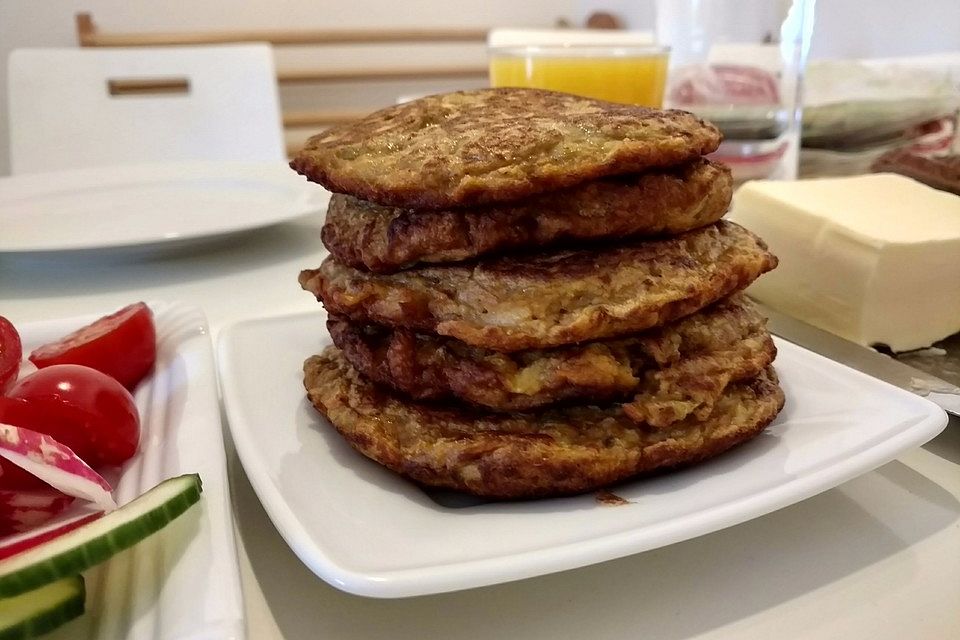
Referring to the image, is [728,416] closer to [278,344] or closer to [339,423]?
[339,423]

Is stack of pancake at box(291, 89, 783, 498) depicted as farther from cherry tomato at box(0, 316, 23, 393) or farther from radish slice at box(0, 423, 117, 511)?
cherry tomato at box(0, 316, 23, 393)

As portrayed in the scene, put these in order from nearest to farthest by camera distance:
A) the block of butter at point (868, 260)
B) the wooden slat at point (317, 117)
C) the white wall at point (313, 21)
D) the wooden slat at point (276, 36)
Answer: the block of butter at point (868, 260)
the wooden slat at point (276, 36)
the white wall at point (313, 21)
the wooden slat at point (317, 117)

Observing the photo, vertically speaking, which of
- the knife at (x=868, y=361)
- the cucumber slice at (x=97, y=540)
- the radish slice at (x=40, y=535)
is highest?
the cucumber slice at (x=97, y=540)

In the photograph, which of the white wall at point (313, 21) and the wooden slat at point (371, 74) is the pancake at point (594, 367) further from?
the white wall at point (313, 21)

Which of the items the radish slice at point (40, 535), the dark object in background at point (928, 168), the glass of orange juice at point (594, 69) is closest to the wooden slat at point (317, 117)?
the glass of orange juice at point (594, 69)

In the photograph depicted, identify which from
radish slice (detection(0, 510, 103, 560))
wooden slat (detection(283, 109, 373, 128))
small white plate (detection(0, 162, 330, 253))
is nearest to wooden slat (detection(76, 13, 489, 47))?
wooden slat (detection(283, 109, 373, 128))

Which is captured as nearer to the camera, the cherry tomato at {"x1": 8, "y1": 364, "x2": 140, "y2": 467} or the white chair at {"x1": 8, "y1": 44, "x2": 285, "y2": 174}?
the cherry tomato at {"x1": 8, "y1": 364, "x2": 140, "y2": 467}
